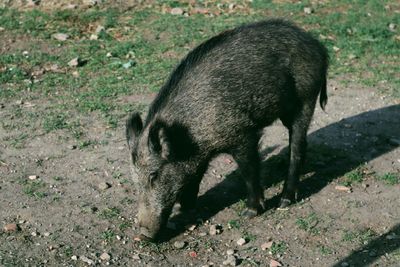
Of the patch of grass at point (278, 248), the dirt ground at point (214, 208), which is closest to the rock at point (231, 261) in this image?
the dirt ground at point (214, 208)

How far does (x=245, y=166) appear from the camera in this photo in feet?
19.6

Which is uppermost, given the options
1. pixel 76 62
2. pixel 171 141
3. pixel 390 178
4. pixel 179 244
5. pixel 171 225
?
pixel 171 141

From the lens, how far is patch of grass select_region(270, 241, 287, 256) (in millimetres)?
5543

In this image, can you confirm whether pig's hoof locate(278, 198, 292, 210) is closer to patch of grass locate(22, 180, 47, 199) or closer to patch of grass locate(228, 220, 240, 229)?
patch of grass locate(228, 220, 240, 229)

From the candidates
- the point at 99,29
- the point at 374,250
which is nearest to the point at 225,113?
the point at 374,250

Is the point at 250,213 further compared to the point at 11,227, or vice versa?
the point at 250,213

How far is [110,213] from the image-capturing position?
6.05 metres

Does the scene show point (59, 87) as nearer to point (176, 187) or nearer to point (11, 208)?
point (11, 208)

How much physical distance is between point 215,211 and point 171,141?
99cm

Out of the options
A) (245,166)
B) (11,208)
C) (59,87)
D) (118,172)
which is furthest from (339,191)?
(59,87)

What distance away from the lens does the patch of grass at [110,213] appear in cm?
600

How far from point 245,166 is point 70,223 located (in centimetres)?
163

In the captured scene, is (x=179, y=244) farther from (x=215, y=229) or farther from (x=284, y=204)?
(x=284, y=204)

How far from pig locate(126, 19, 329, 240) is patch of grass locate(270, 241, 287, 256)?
1.68 feet
